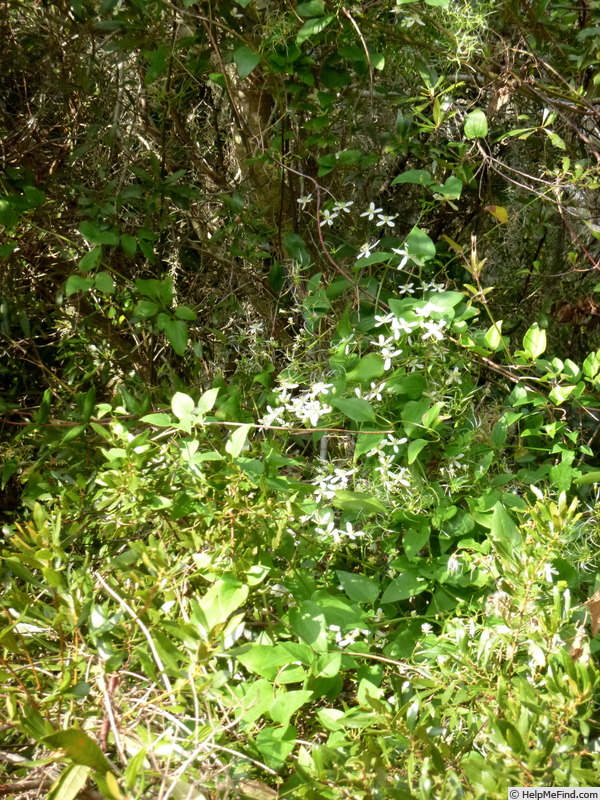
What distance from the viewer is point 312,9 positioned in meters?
1.34

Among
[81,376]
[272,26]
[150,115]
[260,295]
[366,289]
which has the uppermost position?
[272,26]

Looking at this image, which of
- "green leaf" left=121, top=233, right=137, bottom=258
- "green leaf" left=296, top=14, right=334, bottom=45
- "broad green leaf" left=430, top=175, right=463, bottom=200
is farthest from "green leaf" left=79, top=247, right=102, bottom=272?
"broad green leaf" left=430, top=175, right=463, bottom=200

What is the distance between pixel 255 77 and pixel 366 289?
0.61m

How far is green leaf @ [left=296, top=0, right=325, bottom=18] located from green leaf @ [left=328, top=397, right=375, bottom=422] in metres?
0.74

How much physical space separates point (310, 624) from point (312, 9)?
1.09 metres

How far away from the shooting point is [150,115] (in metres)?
1.93

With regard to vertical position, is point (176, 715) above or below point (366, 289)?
below

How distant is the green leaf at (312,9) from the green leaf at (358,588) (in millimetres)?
1006

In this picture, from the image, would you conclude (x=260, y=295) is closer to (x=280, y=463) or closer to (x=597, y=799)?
(x=280, y=463)

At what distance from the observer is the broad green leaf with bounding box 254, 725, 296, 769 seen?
2.72 feet

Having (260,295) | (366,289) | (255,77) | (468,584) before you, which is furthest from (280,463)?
(255,77)

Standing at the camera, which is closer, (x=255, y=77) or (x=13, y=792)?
(x=13, y=792)

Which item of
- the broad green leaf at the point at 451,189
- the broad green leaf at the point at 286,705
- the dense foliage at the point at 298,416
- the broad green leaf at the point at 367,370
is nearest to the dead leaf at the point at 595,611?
the dense foliage at the point at 298,416

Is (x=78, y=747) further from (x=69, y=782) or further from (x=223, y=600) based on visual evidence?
(x=223, y=600)
